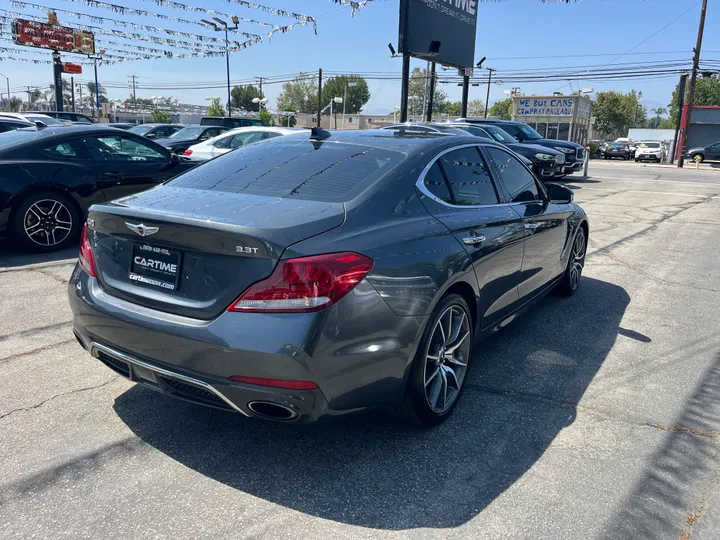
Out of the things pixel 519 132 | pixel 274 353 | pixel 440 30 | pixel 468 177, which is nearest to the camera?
pixel 274 353

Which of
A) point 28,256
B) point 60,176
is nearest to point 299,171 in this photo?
point 60,176

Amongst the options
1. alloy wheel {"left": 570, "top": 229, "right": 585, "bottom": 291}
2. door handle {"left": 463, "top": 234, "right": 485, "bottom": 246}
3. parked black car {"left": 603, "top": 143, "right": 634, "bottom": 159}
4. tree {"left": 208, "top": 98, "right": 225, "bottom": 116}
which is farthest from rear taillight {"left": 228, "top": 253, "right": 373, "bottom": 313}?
tree {"left": 208, "top": 98, "right": 225, "bottom": 116}

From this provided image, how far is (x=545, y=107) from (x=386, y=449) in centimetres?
5910

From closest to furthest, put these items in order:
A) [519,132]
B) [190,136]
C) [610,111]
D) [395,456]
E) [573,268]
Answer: [395,456], [573,268], [190,136], [519,132], [610,111]

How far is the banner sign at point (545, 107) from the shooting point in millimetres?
55088

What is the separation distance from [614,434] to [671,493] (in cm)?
53

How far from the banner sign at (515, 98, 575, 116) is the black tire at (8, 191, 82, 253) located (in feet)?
180

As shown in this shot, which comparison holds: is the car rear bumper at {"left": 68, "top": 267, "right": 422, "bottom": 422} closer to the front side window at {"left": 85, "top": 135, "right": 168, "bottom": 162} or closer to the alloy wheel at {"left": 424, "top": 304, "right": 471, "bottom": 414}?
the alloy wheel at {"left": 424, "top": 304, "right": 471, "bottom": 414}

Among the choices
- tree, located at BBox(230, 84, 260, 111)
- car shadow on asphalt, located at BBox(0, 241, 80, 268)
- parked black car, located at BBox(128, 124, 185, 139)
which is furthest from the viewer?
tree, located at BBox(230, 84, 260, 111)

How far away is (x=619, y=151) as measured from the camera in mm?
44438

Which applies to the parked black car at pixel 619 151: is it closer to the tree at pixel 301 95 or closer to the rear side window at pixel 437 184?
the rear side window at pixel 437 184

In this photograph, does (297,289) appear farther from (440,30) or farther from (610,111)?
(610,111)

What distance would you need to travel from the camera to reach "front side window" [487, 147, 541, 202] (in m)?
4.31

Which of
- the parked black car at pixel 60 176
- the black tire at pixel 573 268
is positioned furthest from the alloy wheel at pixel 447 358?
the parked black car at pixel 60 176
